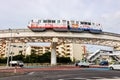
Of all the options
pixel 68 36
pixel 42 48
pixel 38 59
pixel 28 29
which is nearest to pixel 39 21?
pixel 28 29

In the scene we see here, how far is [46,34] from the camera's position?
193ft

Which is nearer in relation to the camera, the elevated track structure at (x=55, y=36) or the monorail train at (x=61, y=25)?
the monorail train at (x=61, y=25)

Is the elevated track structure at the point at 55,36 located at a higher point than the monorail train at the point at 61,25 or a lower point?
lower

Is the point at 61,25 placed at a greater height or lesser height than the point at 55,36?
greater

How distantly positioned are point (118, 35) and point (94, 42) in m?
7.27

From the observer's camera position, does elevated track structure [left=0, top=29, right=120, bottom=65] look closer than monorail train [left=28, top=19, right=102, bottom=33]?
No

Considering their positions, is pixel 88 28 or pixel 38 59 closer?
pixel 88 28

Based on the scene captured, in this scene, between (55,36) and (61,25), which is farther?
(55,36)

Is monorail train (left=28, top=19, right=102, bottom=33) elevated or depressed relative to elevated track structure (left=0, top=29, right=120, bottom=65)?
elevated

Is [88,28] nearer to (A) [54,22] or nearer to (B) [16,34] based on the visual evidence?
(A) [54,22]

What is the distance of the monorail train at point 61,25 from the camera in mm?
58094

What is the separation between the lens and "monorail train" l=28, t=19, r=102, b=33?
58094 millimetres

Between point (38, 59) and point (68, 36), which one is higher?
point (68, 36)

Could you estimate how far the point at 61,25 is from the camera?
58.7 meters
